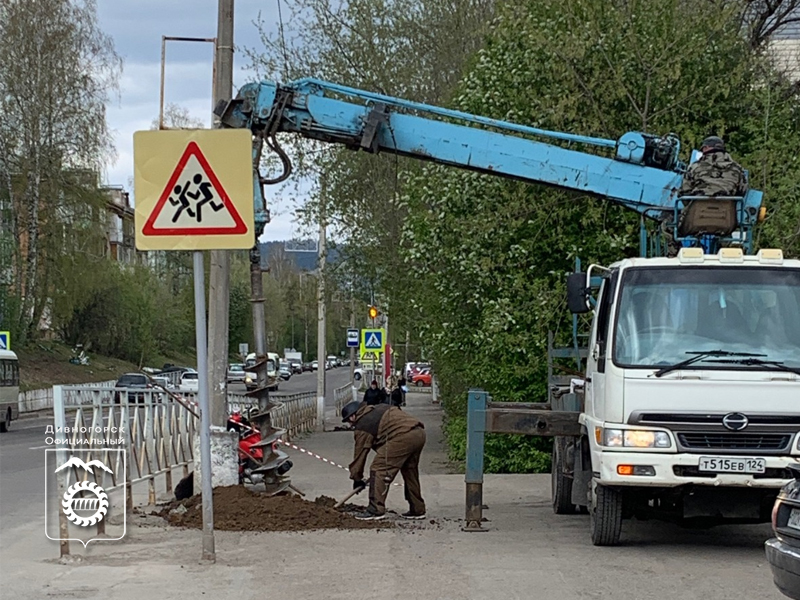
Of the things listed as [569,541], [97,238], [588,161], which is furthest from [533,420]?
[97,238]

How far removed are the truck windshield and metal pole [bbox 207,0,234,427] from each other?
4999 mm

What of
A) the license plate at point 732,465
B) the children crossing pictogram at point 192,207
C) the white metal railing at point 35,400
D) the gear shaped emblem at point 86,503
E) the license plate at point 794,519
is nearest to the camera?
the license plate at point 794,519

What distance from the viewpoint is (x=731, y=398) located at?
9.66 m

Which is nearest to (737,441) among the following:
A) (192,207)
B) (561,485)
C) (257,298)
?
(561,485)

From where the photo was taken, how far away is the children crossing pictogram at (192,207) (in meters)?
9.09

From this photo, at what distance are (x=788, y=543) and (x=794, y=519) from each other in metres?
0.14

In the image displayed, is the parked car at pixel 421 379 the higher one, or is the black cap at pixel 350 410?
the black cap at pixel 350 410

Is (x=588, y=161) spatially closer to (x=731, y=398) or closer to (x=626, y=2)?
(x=731, y=398)

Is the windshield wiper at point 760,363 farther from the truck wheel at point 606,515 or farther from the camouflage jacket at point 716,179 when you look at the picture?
the camouflage jacket at point 716,179

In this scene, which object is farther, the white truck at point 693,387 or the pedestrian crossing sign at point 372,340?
the pedestrian crossing sign at point 372,340

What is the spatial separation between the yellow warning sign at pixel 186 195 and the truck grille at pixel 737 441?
3.88 metres

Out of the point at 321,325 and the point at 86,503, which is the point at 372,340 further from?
the point at 86,503

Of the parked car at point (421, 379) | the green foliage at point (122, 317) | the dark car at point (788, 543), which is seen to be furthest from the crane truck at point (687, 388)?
the parked car at point (421, 379)

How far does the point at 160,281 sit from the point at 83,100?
36.5m
